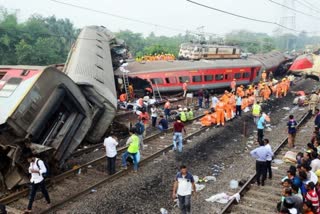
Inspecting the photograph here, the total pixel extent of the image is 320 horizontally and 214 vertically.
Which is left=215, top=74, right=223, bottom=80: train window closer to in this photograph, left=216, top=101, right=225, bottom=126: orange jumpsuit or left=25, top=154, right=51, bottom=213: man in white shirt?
left=216, top=101, right=225, bottom=126: orange jumpsuit

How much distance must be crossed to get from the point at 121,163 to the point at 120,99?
8.66m

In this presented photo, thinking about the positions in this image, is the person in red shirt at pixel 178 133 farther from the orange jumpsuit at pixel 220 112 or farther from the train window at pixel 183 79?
the train window at pixel 183 79

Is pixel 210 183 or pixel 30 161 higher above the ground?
pixel 30 161

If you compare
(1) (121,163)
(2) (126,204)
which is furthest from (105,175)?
(2) (126,204)

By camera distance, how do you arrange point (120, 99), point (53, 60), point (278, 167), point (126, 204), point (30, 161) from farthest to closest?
point (53, 60) < point (120, 99) < point (278, 167) < point (126, 204) < point (30, 161)

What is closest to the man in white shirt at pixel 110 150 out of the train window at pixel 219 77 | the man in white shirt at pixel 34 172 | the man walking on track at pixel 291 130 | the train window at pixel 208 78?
the man in white shirt at pixel 34 172

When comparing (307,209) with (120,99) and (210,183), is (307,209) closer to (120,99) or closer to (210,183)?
(210,183)

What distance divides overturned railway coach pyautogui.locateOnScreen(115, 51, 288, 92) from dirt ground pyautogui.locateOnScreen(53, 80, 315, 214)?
6795 mm

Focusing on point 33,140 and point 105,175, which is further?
point 105,175

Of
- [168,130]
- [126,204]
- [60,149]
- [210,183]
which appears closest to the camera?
[126,204]

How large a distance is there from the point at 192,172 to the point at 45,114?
461cm

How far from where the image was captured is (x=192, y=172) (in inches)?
442

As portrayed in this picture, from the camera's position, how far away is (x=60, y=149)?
9859 mm

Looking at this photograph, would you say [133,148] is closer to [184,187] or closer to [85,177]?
[85,177]
